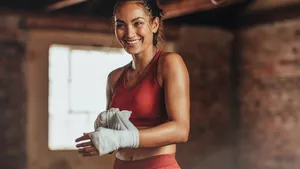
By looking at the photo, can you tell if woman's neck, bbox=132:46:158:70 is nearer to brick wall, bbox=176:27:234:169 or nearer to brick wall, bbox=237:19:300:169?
brick wall, bbox=237:19:300:169

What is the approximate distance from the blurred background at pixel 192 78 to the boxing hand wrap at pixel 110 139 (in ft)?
8.14

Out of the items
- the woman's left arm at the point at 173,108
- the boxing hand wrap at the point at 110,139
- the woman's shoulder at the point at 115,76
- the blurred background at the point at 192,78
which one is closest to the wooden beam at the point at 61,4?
the blurred background at the point at 192,78

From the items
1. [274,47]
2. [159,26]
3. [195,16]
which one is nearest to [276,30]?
[274,47]

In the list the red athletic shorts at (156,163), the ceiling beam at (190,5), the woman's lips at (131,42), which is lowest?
the red athletic shorts at (156,163)

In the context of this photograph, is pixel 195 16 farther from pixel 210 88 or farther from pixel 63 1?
pixel 63 1

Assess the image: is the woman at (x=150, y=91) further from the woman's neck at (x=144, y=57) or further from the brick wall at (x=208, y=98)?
the brick wall at (x=208, y=98)

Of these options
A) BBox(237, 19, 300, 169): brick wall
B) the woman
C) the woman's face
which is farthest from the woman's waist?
BBox(237, 19, 300, 169): brick wall

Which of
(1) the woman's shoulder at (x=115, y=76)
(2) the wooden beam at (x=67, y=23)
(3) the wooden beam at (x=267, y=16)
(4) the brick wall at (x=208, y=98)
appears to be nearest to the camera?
(1) the woman's shoulder at (x=115, y=76)

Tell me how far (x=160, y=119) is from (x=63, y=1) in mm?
2869

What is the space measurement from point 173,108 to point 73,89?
3.14m

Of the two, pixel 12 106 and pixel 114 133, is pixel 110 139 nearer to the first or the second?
pixel 114 133

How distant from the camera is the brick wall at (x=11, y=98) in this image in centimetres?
409

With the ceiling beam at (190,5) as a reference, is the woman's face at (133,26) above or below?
below

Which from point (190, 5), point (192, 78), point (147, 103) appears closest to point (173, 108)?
point (147, 103)
